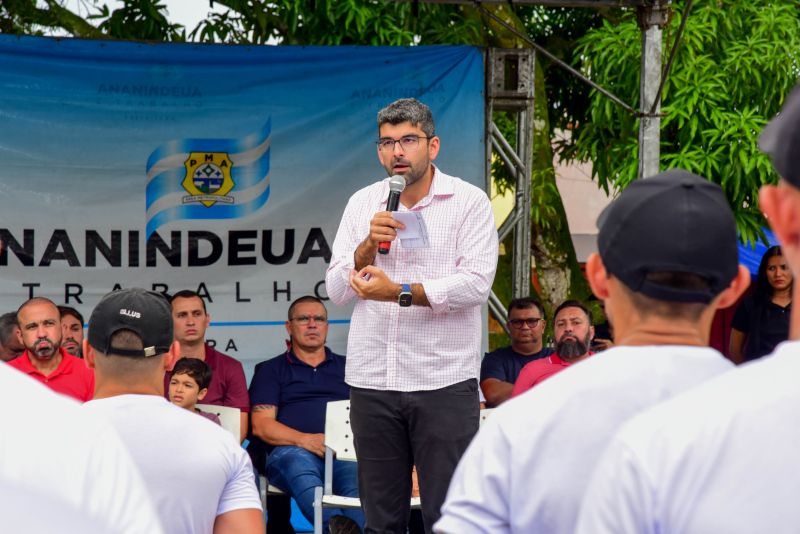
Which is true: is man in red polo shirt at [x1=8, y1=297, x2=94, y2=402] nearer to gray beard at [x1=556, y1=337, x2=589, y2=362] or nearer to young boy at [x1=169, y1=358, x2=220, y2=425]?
young boy at [x1=169, y1=358, x2=220, y2=425]

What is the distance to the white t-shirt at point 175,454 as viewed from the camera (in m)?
2.27

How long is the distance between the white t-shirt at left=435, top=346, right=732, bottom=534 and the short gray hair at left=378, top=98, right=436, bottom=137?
2367 mm

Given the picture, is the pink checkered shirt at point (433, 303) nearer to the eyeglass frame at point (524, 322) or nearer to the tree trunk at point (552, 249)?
the eyeglass frame at point (524, 322)

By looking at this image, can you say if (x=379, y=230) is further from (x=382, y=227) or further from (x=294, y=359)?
(x=294, y=359)

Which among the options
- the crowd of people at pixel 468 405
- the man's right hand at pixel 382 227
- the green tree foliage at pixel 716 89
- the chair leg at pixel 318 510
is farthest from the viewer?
the green tree foliage at pixel 716 89

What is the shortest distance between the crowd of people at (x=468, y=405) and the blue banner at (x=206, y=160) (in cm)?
198

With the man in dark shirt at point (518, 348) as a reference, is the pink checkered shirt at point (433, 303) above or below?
above

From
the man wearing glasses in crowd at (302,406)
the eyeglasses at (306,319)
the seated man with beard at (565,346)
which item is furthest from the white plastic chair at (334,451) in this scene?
the seated man with beard at (565,346)

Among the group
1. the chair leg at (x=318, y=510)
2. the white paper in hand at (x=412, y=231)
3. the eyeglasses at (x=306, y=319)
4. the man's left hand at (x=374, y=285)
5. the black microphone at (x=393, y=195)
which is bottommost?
the chair leg at (x=318, y=510)

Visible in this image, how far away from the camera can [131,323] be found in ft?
7.81

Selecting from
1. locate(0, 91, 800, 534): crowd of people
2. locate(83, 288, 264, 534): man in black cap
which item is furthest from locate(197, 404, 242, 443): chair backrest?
locate(83, 288, 264, 534): man in black cap

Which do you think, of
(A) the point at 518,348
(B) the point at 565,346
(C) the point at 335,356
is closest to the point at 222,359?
(C) the point at 335,356

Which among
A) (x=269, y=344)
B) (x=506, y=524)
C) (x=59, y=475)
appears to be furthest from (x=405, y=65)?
(x=59, y=475)

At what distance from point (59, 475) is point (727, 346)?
606 cm
